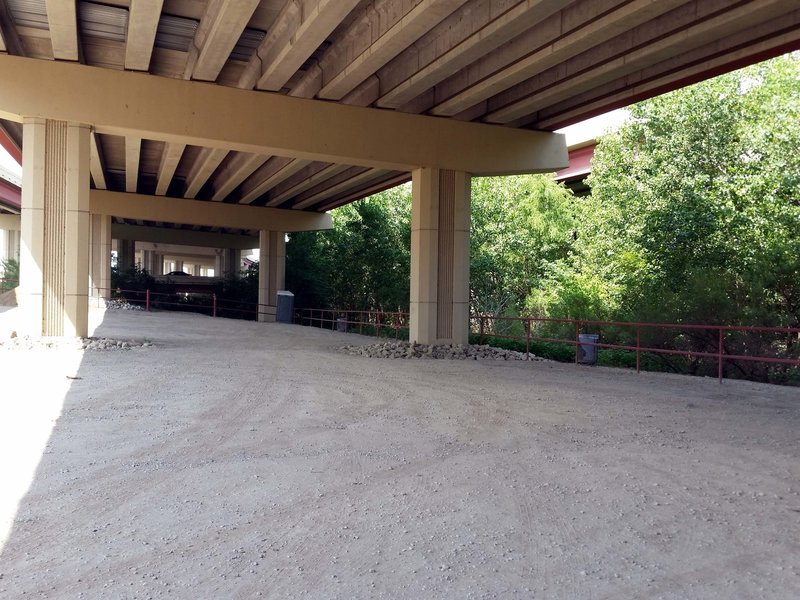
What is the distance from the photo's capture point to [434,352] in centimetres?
1648

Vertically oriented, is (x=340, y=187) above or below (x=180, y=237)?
above

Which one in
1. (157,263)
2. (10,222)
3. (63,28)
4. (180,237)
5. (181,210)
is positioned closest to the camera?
(63,28)

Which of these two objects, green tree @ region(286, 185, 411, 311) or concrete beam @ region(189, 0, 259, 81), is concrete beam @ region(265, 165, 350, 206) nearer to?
green tree @ region(286, 185, 411, 311)

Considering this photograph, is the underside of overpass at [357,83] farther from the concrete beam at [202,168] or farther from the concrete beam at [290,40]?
the concrete beam at [202,168]

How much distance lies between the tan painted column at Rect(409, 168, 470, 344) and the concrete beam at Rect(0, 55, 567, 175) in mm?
536

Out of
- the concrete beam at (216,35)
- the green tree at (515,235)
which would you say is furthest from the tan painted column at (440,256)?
the green tree at (515,235)

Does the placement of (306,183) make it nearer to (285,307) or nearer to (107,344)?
(285,307)

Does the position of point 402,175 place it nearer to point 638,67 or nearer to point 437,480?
point 638,67

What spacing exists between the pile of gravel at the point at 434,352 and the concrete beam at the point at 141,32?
7588 millimetres

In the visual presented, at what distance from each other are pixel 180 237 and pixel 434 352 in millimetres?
36349

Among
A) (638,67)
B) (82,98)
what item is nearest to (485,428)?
(638,67)

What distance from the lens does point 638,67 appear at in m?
13.2

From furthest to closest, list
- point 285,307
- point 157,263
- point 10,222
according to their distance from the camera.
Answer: point 157,263 < point 10,222 < point 285,307

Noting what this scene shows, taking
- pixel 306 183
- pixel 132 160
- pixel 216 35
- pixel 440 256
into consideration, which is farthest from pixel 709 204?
pixel 132 160
